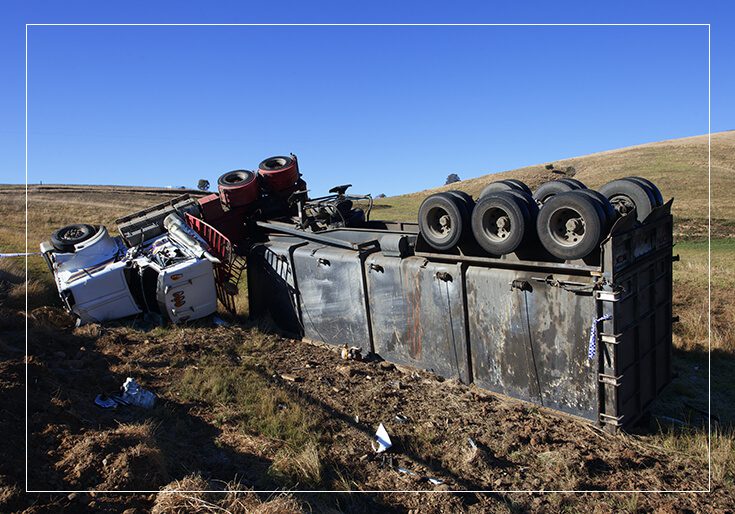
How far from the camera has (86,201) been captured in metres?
34.2

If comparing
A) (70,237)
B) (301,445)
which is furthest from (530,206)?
(70,237)

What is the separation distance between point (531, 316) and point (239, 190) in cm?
606

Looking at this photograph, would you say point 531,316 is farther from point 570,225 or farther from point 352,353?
point 352,353

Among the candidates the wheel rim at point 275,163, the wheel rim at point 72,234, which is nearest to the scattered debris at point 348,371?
the wheel rim at point 275,163

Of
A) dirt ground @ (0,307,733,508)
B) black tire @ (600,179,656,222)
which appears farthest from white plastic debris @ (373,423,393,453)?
black tire @ (600,179,656,222)

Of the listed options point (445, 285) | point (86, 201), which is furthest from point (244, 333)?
point (86, 201)

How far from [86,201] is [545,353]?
34.3 meters

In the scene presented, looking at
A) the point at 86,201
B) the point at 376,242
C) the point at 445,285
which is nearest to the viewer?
the point at 445,285

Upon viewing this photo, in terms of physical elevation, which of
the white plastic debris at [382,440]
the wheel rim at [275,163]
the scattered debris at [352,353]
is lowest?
the white plastic debris at [382,440]

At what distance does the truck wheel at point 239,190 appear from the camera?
33.0 feet

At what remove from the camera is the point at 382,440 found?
211 inches

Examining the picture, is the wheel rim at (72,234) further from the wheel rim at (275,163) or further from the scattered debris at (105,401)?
the scattered debris at (105,401)

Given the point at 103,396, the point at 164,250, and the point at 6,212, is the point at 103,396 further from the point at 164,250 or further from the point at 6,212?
the point at 6,212

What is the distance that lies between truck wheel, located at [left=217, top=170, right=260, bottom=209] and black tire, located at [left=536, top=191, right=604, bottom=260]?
6025 millimetres
